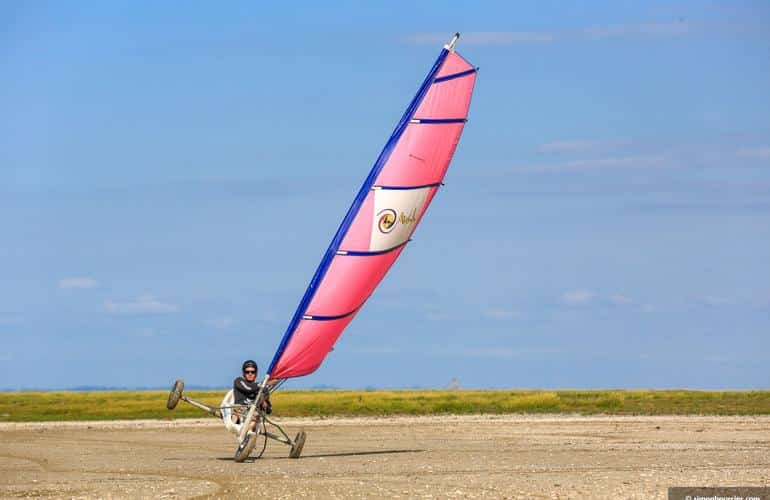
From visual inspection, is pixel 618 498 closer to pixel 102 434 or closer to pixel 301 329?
pixel 301 329

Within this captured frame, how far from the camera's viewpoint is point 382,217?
77.7 feet

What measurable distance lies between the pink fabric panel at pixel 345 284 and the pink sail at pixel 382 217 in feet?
0.05

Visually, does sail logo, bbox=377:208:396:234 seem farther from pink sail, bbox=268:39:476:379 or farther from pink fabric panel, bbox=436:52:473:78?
pink fabric panel, bbox=436:52:473:78

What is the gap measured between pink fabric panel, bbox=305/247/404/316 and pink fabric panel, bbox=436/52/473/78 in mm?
3134

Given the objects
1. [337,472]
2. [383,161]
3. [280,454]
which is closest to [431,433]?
[280,454]

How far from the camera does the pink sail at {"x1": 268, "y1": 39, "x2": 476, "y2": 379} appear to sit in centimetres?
2341

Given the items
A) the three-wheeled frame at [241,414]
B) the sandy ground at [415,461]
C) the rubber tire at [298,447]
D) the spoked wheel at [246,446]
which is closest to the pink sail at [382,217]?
the three-wheeled frame at [241,414]

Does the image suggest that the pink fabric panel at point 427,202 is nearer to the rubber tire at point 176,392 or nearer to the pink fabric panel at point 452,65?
the pink fabric panel at point 452,65

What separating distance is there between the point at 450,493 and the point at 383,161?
807 centimetres

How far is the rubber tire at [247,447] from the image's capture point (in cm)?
2180

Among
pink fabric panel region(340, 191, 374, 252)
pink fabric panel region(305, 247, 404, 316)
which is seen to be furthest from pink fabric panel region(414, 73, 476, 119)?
pink fabric panel region(305, 247, 404, 316)

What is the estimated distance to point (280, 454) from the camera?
24.7 metres

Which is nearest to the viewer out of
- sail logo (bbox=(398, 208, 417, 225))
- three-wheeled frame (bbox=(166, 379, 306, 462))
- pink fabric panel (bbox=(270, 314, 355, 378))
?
three-wheeled frame (bbox=(166, 379, 306, 462))

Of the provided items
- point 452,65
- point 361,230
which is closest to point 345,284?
point 361,230
